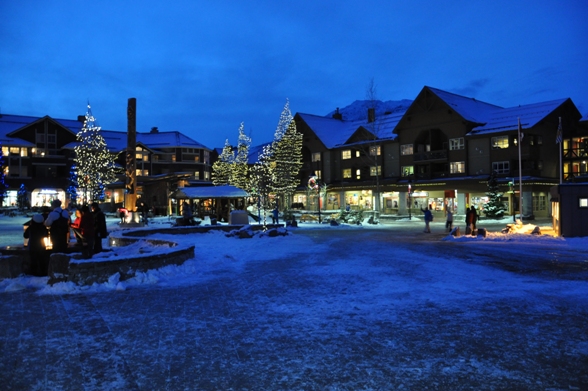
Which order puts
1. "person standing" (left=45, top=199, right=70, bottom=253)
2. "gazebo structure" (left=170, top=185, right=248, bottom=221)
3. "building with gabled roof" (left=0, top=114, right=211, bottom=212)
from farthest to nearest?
"building with gabled roof" (left=0, top=114, right=211, bottom=212)
"gazebo structure" (left=170, top=185, right=248, bottom=221)
"person standing" (left=45, top=199, right=70, bottom=253)

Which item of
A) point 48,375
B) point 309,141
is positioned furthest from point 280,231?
point 309,141

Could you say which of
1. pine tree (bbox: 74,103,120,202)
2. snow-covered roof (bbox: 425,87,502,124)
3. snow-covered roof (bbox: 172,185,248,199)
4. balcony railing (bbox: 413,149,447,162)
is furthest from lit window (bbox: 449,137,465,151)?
pine tree (bbox: 74,103,120,202)

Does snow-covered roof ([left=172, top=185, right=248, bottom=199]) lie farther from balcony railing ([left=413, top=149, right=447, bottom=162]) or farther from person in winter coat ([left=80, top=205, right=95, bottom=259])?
balcony railing ([left=413, top=149, right=447, bottom=162])

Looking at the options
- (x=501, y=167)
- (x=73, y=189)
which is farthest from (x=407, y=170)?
(x=73, y=189)

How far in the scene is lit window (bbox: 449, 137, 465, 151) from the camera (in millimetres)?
48938

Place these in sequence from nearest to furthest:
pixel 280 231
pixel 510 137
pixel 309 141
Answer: pixel 280 231 < pixel 510 137 < pixel 309 141

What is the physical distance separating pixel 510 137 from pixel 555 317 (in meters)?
41.9

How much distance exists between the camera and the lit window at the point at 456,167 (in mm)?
48803

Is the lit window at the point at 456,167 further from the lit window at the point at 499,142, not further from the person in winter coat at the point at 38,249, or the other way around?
the person in winter coat at the point at 38,249

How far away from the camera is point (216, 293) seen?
9484 mm

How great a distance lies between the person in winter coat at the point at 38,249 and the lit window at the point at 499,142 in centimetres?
4306

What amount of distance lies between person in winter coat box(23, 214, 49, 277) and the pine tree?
41050mm

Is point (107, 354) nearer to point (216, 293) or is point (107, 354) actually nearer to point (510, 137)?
point (216, 293)

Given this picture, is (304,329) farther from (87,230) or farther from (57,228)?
(87,230)
